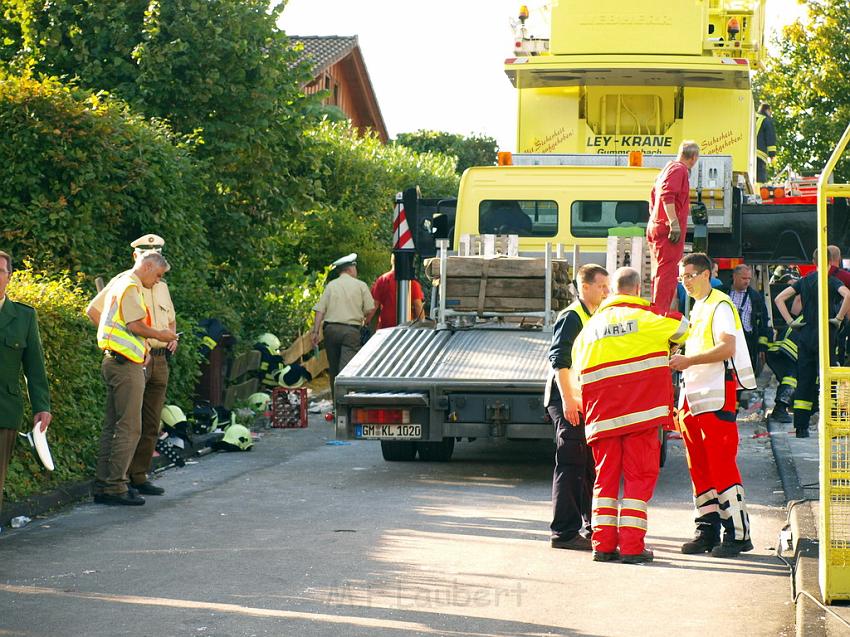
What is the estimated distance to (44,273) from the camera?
11648mm

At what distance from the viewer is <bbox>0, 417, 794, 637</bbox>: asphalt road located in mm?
6535

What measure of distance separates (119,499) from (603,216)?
5719mm

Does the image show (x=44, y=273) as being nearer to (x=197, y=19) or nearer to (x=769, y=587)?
(x=197, y=19)

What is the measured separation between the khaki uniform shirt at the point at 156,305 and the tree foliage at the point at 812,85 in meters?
24.3

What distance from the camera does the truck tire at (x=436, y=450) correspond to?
1212 centimetres

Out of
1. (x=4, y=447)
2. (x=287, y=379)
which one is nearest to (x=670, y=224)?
(x=4, y=447)

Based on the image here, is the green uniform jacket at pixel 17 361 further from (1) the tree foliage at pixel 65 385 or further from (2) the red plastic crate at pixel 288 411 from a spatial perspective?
(2) the red plastic crate at pixel 288 411

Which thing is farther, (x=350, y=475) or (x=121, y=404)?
(x=350, y=475)

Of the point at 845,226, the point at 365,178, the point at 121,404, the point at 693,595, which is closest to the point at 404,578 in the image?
the point at 693,595

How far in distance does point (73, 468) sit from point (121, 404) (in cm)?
71

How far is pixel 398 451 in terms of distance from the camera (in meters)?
12.1

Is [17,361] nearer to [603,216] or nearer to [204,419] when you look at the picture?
[204,419]

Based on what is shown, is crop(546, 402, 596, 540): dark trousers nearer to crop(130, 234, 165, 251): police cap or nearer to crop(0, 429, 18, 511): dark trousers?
crop(0, 429, 18, 511): dark trousers

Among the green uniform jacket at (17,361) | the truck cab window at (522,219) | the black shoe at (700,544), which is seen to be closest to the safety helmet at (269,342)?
the truck cab window at (522,219)
